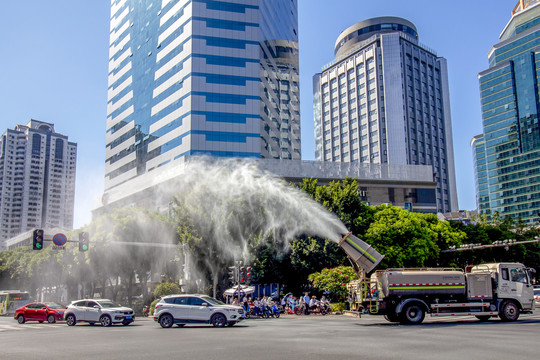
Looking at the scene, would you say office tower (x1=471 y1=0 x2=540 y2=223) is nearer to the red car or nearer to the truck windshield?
the truck windshield

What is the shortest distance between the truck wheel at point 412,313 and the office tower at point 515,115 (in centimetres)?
14159

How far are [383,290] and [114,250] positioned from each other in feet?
108

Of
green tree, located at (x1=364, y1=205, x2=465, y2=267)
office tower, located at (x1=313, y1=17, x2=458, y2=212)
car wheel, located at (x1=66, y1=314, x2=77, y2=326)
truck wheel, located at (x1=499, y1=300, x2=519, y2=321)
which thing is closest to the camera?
truck wheel, located at (x1=499, y1=300, x2=519, y2=321)

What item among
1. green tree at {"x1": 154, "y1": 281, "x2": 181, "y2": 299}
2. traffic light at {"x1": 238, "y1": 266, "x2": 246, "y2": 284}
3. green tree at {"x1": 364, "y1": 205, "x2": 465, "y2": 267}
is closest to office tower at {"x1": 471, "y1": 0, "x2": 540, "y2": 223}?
green tree at {"x1": 364, "y1": 205, "x2": 465, "y2": 267}

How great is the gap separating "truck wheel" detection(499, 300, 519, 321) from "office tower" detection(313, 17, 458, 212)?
Result: 119 metres

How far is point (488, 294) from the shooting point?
2352cm

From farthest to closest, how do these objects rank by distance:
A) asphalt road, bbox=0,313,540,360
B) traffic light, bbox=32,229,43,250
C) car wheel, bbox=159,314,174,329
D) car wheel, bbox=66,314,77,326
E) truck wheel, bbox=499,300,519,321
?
car wheel, bbox=66,314,77,326 < traffic light, bbox=32,229,43,250 < car wheel, bbox=159,314,174,329 < truck wheel, bbox=499,300,519,321 < asphalt road, bbox=0,313,540,360

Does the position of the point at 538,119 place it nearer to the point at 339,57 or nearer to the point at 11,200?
the point at 339,57

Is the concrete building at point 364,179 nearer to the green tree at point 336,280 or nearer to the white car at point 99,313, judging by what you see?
the green tree at point 336,280

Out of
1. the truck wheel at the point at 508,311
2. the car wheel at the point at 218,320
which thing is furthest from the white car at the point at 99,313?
the truck wheel at the point at 508,311

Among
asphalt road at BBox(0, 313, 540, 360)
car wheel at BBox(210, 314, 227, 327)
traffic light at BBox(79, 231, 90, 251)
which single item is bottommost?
car wheel at BBox(210, 314, 227, 327)

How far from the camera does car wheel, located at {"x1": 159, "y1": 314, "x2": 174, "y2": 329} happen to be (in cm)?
2408

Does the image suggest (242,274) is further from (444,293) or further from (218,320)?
(444,293)

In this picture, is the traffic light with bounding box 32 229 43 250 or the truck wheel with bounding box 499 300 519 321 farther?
the traffic light with bounding box 32 229 43 250
